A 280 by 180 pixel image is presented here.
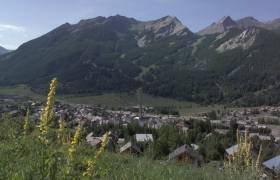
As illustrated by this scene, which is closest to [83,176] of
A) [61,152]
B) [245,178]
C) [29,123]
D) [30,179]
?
[61,152]

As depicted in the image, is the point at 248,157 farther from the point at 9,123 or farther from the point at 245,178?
the point at 9,123

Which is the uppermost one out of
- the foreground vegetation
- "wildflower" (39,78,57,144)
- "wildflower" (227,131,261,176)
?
"wildflower" (39,78,57,144)

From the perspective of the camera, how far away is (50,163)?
405 cm

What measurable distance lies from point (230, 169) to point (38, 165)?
14.2ft

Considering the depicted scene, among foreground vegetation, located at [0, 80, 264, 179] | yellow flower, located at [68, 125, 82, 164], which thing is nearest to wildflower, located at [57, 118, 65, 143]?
foreground vegetation, located at [0, 80, 264, 179]

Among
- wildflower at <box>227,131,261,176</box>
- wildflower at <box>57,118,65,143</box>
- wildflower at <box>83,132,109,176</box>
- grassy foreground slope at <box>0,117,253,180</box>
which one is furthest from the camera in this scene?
wildflower at <box>227,131,261,176</box>

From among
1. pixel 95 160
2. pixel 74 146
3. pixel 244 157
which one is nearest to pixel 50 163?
pixel 74 146

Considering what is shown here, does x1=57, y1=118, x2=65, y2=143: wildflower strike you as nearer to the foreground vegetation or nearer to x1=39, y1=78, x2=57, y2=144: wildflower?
the foreground vegetation

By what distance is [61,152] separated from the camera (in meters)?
4.27

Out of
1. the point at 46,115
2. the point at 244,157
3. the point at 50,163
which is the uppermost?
the point at 46,115

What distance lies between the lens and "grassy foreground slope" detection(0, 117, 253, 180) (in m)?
4.17

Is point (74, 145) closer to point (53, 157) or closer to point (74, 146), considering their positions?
point (74, 146)

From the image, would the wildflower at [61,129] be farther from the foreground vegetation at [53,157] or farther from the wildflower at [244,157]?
the wildflower at [244,157]

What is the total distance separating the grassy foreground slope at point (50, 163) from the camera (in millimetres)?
4168
